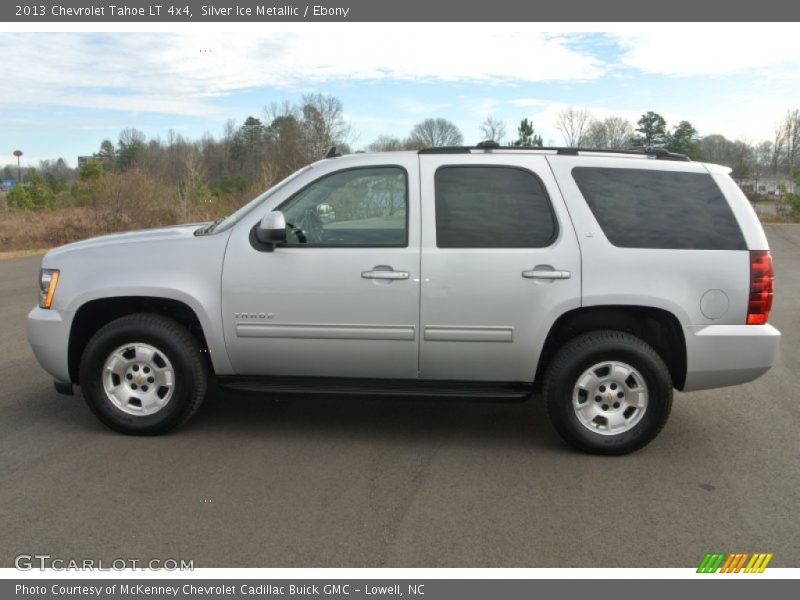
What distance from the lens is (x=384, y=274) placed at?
4.51 metres

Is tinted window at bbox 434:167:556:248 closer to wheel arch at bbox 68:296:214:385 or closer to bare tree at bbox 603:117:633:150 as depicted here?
wheel arch at bbox 68:296:214:385

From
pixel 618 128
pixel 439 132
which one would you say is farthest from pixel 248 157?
pixel 618 128

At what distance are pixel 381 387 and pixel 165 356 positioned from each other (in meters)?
1.49

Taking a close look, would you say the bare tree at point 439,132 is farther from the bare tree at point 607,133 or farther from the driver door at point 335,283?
the driver door at point 335,283

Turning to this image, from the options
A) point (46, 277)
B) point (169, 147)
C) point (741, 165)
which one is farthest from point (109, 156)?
point (46, 277)

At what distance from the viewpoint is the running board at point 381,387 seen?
15.1ft

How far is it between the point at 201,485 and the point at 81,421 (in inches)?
65.1

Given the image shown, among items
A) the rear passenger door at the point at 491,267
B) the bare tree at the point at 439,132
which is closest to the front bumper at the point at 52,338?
the rear passenger door at the point at 491,267

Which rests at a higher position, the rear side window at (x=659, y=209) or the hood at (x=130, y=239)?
the rear side window at (x=659, y=209)

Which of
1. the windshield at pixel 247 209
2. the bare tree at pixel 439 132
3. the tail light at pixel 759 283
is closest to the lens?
the tail light at pixel 759 283

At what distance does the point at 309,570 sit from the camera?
3141mm

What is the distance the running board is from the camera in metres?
4.61

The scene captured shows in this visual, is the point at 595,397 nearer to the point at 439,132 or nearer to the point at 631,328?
the point at 631,328

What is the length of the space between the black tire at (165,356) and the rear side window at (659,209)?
2.88 metres
